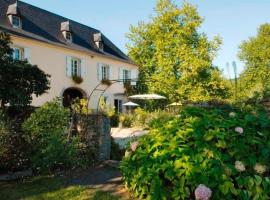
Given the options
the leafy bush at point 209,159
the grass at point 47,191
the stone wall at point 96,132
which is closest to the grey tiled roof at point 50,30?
the stone wall at point 96,132

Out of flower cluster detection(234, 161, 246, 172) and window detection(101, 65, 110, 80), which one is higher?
window detection(101, 65, 110, 80)

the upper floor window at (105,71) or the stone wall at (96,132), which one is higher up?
the upper floor window at (105,71)

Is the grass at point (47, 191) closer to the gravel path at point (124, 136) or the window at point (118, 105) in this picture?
the gravel path at point (124, 136)

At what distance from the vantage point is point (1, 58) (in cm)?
1020

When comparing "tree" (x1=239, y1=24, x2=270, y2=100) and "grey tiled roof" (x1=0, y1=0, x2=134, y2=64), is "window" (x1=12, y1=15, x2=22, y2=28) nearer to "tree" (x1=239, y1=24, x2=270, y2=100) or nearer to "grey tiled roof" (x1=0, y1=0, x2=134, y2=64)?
"grey tiled roof" (x1=0, y1=0, x2=134, y2=64)

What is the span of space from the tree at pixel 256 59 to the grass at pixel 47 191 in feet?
127

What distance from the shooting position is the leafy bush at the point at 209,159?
4.44 meters

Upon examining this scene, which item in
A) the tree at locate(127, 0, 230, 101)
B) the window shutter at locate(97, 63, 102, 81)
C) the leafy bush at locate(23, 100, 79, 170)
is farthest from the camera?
the tree at locate(127, 0, 230, 101)

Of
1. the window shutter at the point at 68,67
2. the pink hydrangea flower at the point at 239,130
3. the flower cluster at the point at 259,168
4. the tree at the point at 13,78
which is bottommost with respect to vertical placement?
the flower cluster at the point at 259,168

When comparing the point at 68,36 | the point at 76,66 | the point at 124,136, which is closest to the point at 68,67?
the point at 76,66

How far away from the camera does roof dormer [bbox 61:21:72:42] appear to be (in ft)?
87.2

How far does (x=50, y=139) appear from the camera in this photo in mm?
7715

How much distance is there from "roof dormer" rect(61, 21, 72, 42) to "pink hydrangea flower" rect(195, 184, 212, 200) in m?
23.5

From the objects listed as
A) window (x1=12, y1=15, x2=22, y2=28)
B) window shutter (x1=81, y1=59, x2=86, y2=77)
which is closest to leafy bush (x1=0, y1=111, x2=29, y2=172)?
window (x1=12, y1=15, x2=22, y2=28)
